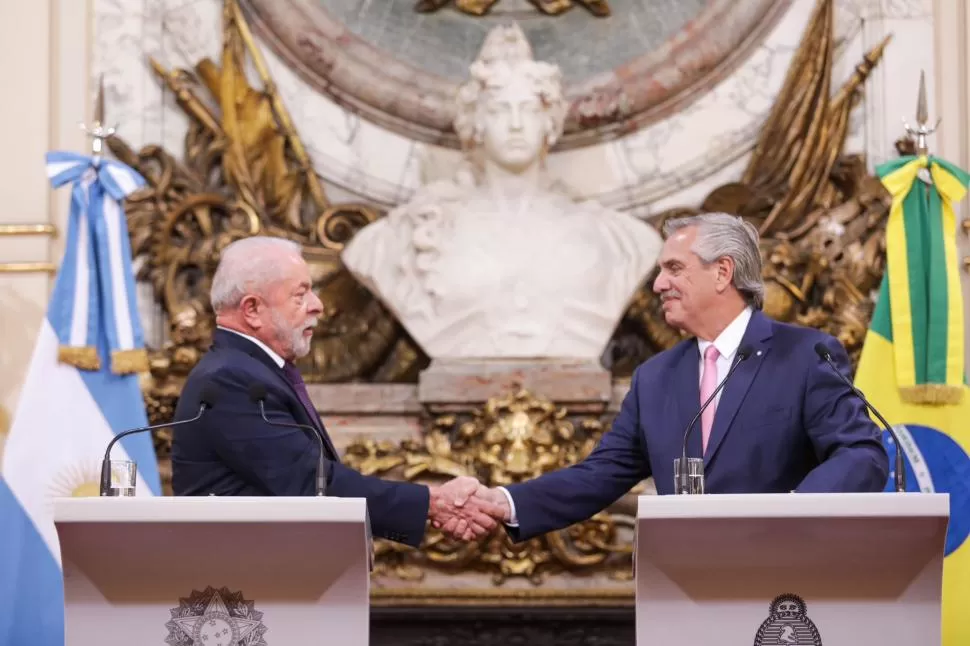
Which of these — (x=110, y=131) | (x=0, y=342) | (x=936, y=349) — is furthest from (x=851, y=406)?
(x=0, y=342)

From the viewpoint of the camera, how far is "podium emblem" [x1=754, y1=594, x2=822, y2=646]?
3.23 m

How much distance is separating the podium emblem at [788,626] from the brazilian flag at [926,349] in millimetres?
2351

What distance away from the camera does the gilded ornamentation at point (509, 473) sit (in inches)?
233

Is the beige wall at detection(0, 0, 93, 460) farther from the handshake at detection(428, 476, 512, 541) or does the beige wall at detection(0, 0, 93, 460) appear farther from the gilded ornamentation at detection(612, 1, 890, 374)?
the handshake at detection(428, 476, 512, 541)

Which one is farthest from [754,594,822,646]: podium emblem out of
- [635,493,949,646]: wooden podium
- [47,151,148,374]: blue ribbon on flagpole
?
[47,151,148,374]: blue ribbon on flagpole

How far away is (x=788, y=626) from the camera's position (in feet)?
10.6

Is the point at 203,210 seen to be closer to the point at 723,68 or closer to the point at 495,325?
the point at 495,325

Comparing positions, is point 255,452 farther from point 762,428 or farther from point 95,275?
point 95,275

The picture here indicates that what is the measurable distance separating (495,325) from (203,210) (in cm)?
141

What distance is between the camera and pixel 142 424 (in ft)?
18.5

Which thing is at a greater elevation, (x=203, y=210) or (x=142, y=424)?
(x=203, y=210)

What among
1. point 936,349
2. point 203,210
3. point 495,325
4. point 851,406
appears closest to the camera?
point 851,406

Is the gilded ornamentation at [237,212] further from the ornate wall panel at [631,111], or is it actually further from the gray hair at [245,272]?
the gray hair at [245,272]

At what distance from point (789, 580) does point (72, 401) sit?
3204 millimetres
